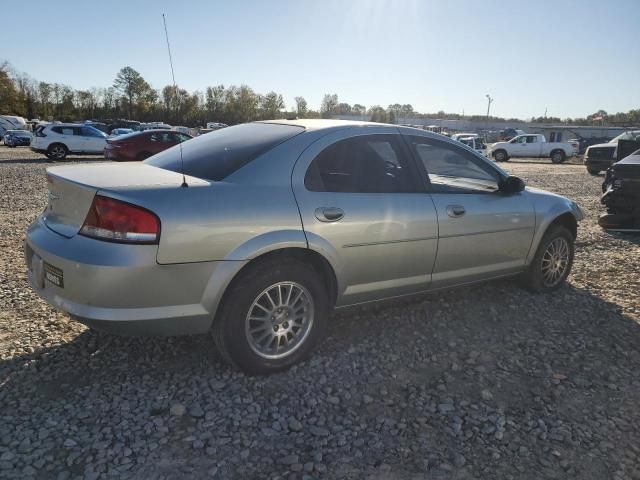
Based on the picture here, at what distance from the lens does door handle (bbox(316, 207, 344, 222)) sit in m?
3.02

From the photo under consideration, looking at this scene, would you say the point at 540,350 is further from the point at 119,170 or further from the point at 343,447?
the point at 119,170

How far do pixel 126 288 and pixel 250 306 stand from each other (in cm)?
72

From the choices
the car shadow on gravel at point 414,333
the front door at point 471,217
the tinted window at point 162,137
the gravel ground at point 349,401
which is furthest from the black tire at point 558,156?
the front door at point 471,217

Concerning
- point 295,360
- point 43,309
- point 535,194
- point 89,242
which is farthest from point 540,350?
point 43,309

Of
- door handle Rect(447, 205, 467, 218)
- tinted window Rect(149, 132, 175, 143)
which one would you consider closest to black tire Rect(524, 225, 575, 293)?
door handle Rect(447, 205, 467, 218)

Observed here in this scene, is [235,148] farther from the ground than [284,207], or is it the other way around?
[235,148]

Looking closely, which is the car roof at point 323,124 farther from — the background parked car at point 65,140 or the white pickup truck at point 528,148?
the white pickup truck at point 528,148

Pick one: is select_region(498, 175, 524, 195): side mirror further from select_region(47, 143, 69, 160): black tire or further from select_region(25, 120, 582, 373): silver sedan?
select_region(47, 143, 69, 160): black tire

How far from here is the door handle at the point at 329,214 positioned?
3.02 metres

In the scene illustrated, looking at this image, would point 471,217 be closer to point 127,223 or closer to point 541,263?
point 541,263

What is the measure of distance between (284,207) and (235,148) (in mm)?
626

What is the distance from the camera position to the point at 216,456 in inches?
91.2

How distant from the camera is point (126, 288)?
2.50 m

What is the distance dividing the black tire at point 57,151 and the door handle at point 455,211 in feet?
68.6
